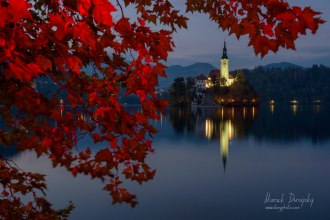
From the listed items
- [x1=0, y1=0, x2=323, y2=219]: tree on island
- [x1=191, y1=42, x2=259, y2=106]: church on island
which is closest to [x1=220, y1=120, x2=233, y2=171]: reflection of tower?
[x1=0, y1=0, x2=323, y2=219]: tree on island

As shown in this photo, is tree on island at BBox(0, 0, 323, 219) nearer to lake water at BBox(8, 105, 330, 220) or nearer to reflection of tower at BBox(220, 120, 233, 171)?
lake water at BBox(8, 105, 330, 220)

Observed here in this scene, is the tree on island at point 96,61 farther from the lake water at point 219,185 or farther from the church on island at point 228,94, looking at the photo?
the church on island at point 228,94

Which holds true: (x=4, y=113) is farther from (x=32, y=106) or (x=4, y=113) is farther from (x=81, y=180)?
(x=81, y=180)

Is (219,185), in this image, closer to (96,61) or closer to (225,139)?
(96,61)

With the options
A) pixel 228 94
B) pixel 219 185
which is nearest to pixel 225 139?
pixel 219 185

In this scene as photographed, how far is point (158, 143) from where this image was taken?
163 feet

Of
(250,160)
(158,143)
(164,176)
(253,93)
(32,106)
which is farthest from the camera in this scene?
(253,93)

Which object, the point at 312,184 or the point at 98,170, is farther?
the point at 312,184

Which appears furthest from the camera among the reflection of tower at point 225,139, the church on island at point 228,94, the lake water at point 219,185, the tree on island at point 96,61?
the church on island at point 228,94

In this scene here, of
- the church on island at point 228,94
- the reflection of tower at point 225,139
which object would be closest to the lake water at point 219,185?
the reflection of tower at point 225,139

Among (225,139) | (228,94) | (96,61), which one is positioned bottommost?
(225,139)

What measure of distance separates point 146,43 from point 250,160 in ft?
A: 113

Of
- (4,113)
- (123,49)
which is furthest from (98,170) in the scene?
(4,113)

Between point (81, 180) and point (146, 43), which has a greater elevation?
point (146, 43)
